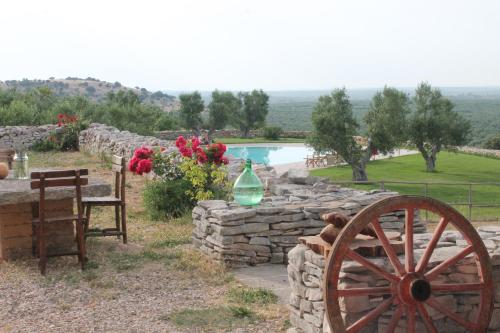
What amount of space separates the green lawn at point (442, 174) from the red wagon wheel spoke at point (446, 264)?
54.7ft

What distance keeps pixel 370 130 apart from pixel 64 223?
24649 mm

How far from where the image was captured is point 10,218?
6.86 meters

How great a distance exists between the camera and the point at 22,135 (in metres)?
17.9

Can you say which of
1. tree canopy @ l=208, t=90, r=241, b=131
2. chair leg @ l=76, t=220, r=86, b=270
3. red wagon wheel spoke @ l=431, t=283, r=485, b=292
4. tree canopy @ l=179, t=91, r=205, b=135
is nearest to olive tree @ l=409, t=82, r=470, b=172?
tree canopy @ l=208, t=90, r=241, b=131

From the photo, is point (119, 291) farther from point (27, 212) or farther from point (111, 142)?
point (111, 142)

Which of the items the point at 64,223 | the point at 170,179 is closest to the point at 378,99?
the point at 170,179

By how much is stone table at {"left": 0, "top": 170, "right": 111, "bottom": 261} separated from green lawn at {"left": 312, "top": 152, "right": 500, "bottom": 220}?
15.3 metres

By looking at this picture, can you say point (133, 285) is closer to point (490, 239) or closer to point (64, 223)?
point (64, 223)

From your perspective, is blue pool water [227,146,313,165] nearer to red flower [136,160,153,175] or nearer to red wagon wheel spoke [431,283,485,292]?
red flower [136,160,153,175]

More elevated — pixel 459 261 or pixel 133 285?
pixel 459 261

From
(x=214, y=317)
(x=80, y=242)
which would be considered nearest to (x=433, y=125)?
(x=80, y=242)

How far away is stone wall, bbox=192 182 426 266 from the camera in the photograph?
6727 mm

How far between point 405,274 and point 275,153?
31601mm

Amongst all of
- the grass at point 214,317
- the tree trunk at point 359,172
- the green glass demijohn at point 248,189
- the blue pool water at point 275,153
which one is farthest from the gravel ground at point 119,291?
the blue pool water at point 275,153
